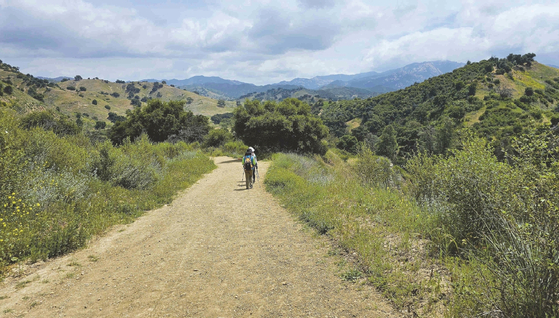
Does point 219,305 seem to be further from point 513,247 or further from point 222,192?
point 222,192

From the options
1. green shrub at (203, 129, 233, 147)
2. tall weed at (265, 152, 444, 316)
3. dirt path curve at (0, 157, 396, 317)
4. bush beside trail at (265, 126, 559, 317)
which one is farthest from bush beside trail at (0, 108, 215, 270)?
green shrub at (203, 129, 233, 147)

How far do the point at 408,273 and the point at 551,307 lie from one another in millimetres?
1855

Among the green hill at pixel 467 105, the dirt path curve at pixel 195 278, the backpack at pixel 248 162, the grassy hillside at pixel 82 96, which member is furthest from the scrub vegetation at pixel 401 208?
the green hill at pixel 467 105

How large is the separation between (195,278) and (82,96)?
5710 inches

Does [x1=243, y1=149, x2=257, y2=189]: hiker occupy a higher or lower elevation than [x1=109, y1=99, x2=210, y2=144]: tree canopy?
lower

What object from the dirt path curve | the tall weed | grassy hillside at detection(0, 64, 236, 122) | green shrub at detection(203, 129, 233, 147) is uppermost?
grassy hillside at detection(0, 64, 236, 122)

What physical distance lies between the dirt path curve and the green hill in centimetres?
4133

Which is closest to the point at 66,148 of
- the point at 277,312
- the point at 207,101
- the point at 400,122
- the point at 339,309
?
the point at 277,312

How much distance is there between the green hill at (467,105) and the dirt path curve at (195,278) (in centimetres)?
4133

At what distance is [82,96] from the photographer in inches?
4727

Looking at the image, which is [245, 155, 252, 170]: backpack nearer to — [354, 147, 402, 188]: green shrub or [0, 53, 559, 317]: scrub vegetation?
[0, 53, 559, 317]: scrub vegetation

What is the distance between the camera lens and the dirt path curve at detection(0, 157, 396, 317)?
12.9ft

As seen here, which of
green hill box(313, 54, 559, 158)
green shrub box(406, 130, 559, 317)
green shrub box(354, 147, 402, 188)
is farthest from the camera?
green hill box(313, 54, 559, 158)

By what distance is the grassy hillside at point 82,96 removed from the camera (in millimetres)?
78488
